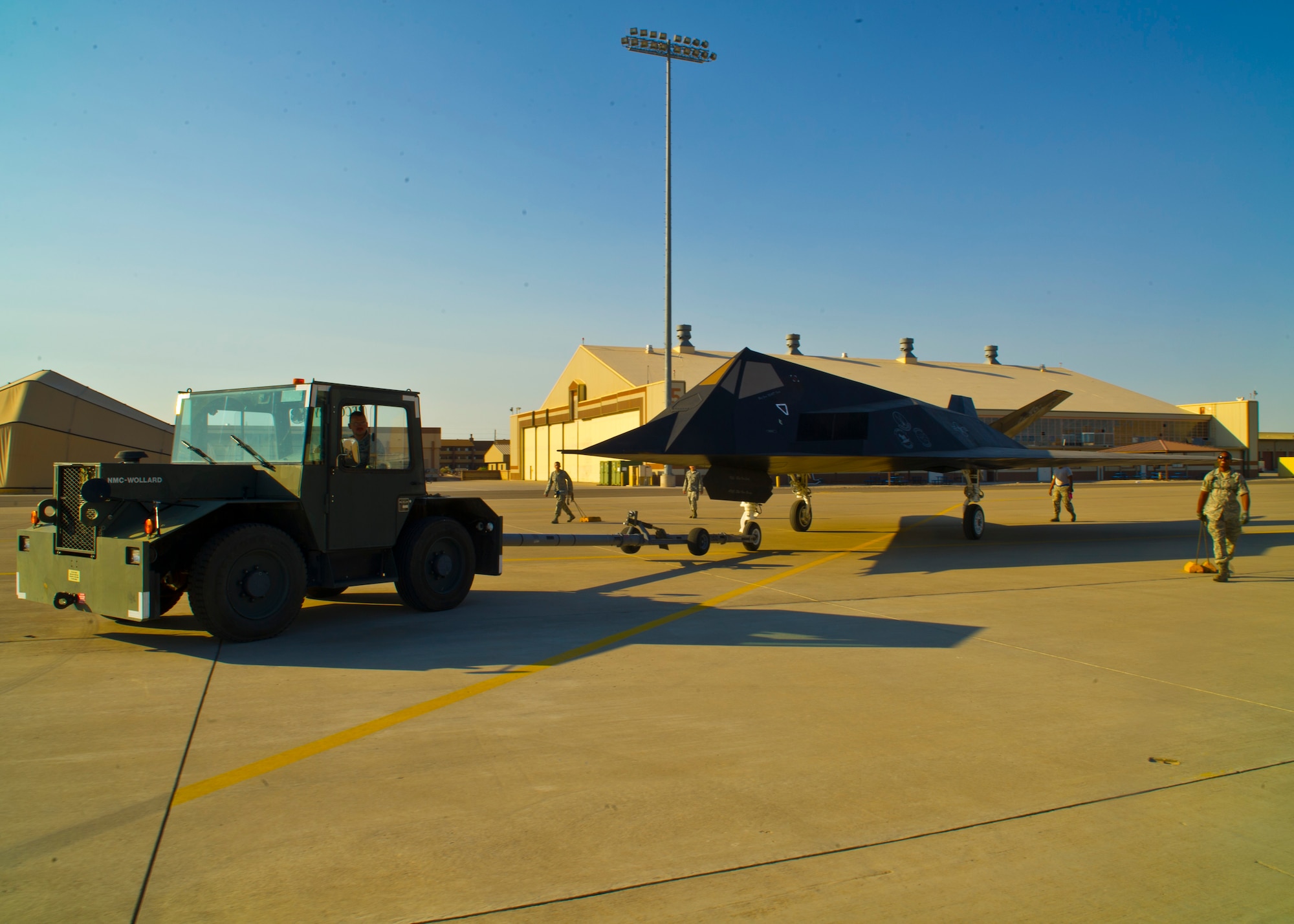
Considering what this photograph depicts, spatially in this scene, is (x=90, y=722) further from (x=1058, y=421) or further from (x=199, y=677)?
(x=1058, y=421)

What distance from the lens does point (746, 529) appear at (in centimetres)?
1487

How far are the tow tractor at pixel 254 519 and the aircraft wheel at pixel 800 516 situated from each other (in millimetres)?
10725

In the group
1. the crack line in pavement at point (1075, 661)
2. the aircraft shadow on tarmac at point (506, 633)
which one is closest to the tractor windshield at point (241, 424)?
the aircraft shadow on tarmac at point (506, 633)

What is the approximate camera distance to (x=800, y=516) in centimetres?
1855

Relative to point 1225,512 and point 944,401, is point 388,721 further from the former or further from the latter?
point 944,401

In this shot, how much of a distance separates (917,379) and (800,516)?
51.1 meters

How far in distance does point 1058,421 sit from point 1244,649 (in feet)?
209

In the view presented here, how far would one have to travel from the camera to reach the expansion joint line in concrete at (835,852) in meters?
3.02

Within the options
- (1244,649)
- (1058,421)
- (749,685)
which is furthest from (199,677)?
(1058,421)

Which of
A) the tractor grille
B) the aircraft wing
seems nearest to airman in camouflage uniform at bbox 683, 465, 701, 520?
the aircraft wing

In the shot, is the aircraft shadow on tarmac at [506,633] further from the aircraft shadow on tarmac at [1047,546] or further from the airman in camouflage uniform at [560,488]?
the airman in camouflage uniform at [560,488]

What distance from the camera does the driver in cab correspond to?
8031 millimetres

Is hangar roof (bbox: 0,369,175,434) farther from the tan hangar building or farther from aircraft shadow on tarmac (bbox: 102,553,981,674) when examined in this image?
aircraft shadow on tarmac (bbox: 102,553,981,674)

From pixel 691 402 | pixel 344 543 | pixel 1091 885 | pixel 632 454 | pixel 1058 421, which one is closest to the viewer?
pixel 1091 885
